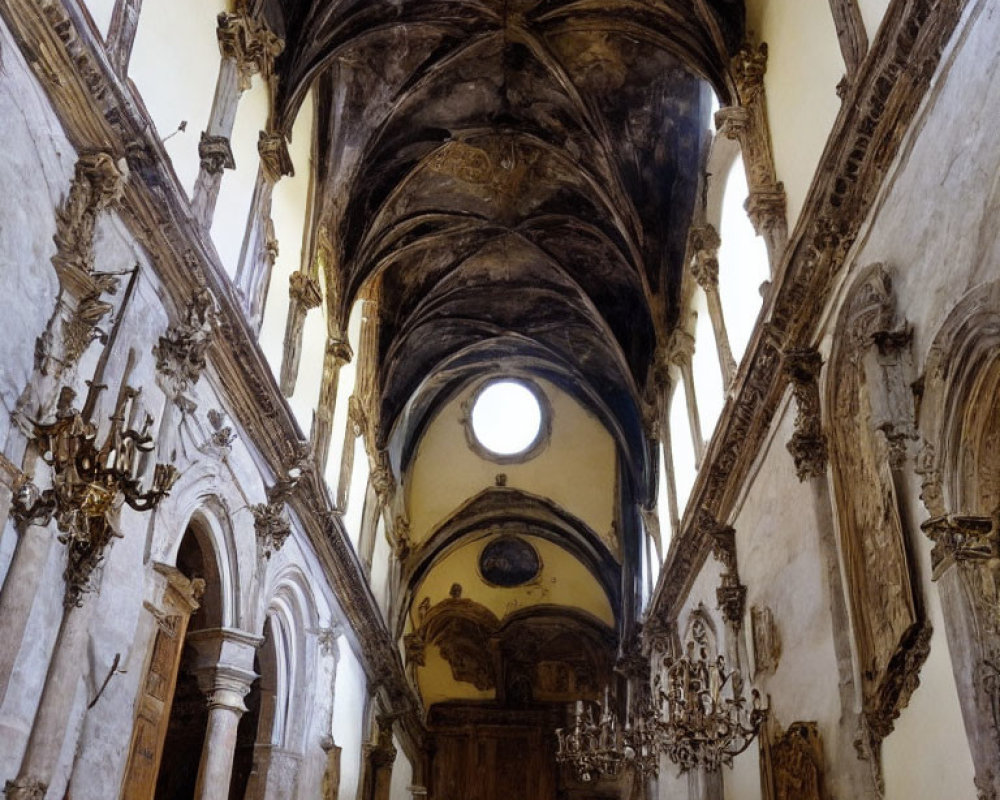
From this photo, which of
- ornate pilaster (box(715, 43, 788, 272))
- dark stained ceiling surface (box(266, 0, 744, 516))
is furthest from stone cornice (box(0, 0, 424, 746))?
ornate pilaster (box(715, 43, 788, 272))

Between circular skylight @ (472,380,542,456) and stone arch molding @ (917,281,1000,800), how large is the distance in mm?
16088

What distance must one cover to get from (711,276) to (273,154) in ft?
16.9

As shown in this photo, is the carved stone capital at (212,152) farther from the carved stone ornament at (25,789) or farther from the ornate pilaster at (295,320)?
the carved stone ornament at (25,789)

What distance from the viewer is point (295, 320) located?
39.6 feet

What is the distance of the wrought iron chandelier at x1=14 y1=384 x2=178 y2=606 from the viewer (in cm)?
546

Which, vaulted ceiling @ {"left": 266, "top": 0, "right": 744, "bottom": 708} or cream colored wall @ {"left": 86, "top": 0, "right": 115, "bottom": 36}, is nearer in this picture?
cream colored wall @ {"left": 86, "top": 0, "right": 115, "bottom": 36}

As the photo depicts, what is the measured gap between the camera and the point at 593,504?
21.7 metres

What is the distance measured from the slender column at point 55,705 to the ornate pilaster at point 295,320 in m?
5.41

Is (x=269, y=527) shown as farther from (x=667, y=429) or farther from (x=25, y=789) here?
(x=667, y=429)

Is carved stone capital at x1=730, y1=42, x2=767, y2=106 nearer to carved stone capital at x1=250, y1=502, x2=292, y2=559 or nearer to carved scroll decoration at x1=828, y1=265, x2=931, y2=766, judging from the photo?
carved scroll decoration at x1=828, y1=265, x2=931, y2=766

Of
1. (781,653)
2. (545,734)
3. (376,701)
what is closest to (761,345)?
(781,653)

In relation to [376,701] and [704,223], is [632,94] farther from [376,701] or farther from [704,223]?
[376,701]

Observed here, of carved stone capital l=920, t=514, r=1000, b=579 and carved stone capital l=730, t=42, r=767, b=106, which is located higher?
carved stone capital l=730, t=42, r=767, b=106

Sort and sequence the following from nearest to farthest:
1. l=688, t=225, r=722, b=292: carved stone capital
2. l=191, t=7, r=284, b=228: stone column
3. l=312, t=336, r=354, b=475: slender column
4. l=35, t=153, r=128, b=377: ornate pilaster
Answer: l=35, t=153, r=128, b=377: ornate pilaster
l=191, t=7, r=284, b=228: stone column
l=688, t=225, r=722, b=292: carved stone capital
l=312, t=336, r=354, b=475: slender column
